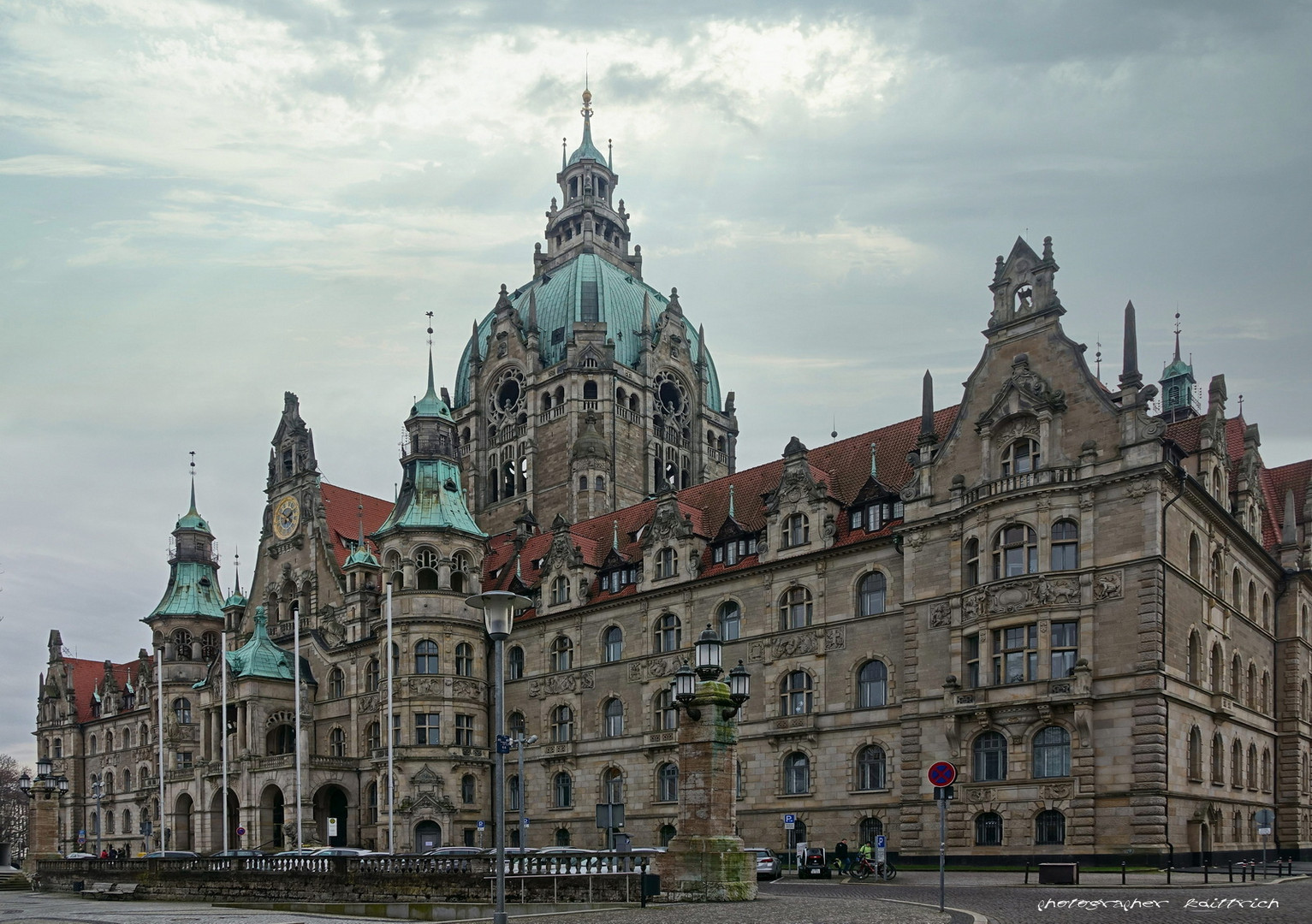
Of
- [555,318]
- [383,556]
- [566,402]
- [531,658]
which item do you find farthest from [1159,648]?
[555,318]

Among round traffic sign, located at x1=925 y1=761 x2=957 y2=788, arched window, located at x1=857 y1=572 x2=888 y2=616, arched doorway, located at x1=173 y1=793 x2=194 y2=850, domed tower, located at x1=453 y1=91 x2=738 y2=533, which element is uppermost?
domed tower, located at x1=453 y1=91 x2=738 y2=533

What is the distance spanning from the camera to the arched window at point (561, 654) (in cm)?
6169

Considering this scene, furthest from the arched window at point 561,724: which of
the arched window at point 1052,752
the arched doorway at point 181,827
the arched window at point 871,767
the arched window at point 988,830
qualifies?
the arched doorway at point 181,827

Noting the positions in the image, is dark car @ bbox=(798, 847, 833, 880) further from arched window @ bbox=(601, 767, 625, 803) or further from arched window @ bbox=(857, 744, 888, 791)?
arched window @ bbox=(601, 767, 625, 803)

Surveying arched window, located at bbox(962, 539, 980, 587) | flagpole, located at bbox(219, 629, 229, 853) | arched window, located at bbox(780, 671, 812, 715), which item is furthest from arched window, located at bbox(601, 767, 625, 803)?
flagpole, located at bbox(219, 629, 229, 853)

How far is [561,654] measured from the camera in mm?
62156

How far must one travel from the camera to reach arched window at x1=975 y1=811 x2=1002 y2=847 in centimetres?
4409

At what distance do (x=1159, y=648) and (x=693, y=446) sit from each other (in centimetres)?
4777

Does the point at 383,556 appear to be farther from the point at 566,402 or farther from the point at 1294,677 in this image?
the point at 1294,677

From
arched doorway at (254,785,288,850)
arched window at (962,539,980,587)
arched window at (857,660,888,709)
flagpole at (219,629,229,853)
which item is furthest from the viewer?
flagpole at (219,629,229,853)

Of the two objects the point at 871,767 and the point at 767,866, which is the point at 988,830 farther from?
the point at 767,866

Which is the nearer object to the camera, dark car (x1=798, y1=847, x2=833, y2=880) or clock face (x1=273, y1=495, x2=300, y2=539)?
dark car (x1=798, y1=847, x2=833, y2=880)

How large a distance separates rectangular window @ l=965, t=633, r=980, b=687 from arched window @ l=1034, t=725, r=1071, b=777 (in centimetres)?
288

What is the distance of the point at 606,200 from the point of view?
97.8 m
